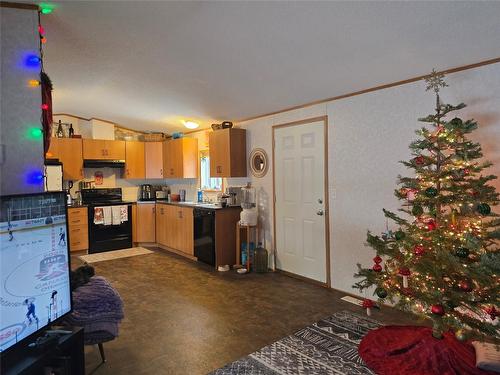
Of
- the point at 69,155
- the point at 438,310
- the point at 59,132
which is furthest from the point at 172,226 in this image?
the point at 438,310

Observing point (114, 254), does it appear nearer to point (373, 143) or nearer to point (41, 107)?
point (41, 107)

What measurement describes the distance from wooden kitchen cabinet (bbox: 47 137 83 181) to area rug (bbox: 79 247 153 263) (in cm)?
144

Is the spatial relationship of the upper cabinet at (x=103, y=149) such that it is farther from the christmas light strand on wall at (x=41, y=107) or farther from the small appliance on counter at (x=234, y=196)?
the christmas light strand on wall at (x=41, y=107)

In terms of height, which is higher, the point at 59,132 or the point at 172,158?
the point at 59,132

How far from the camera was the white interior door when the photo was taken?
3961 millimetres

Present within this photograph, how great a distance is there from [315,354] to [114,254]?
170 inches

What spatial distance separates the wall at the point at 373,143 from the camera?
262cm

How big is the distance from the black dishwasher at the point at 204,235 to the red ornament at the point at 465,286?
3217 millimetres

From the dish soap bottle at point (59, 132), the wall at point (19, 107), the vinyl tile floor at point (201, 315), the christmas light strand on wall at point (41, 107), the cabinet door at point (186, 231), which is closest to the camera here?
the wall at point (19, 107)

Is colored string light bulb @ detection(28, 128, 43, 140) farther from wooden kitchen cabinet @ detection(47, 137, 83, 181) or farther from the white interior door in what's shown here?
wooden kitchen cabinet @ detection(47, 137, 83, 181)

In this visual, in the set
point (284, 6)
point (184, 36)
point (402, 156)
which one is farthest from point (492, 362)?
point (184, 36)

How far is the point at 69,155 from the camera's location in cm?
581

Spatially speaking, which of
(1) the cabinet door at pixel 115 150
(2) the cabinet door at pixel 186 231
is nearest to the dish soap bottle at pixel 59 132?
(1) the cabinet door at pixel 115 150

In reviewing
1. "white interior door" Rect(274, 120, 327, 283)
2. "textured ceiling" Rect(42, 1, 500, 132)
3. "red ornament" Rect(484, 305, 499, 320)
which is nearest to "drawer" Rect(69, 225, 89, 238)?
"textured ceiling" Rect(42, 1, 500, 132)
